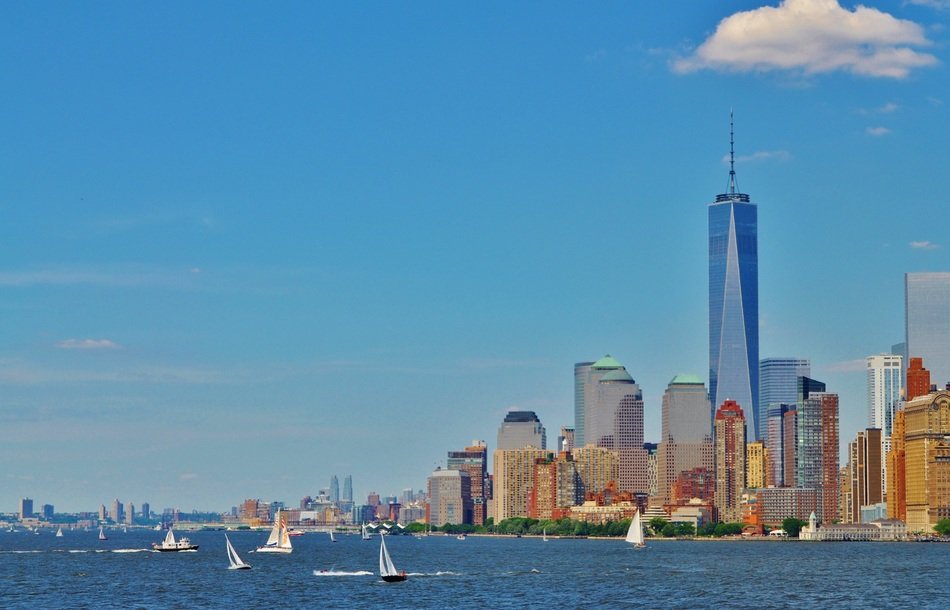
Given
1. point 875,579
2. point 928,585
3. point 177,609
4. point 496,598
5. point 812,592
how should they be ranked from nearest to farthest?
point 177,609
point 496,598
point 812,592
point 928,585
point 875,579

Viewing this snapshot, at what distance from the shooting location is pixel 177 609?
472ft

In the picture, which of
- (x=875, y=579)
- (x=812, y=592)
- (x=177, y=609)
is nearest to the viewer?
(x=177, y=609)

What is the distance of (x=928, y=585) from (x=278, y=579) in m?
75.7

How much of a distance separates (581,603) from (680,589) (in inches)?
976

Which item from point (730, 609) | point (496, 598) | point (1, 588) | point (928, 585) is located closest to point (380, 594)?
point (496, 598)

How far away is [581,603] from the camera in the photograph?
15125 cm

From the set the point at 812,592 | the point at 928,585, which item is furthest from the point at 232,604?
the point at 928,585

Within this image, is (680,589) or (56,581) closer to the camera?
(680,589)

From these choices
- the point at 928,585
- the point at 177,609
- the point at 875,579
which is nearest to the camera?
the point at 177,609

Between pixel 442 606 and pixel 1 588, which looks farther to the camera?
pixel 1 588

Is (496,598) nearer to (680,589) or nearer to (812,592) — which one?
(680,589)

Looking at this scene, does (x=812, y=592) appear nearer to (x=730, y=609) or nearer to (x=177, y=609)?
(x=730, y=609)

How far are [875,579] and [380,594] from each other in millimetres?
69695

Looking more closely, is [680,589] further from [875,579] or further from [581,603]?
[875,579]
